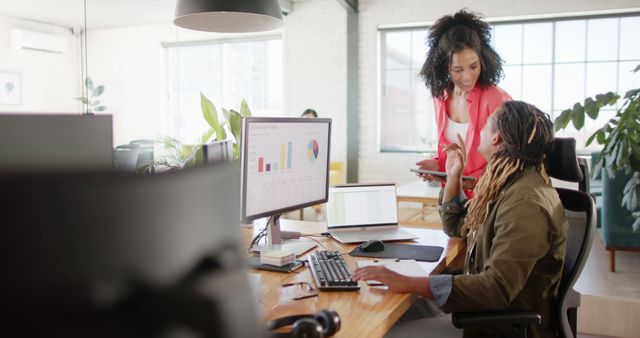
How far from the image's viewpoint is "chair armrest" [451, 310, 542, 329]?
137 centimetres

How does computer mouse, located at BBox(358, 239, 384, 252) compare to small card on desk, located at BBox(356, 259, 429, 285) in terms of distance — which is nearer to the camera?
small card on desk, located at BBox(356, 259, 429, 285)

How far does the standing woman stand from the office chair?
73 centimetres

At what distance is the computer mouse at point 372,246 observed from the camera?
6.08 ft

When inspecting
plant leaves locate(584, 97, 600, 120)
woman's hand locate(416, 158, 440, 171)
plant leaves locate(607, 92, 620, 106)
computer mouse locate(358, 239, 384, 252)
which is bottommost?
computer mouse locate(358, 239, 384, 252)

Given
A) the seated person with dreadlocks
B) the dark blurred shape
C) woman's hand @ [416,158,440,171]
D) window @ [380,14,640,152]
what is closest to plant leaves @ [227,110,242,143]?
woman's hand @ [416,158,440,171]

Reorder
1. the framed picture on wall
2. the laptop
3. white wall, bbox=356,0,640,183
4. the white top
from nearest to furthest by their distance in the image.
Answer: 1. the laptop
2. the white top
3. the framed picture on wall
4. white wall, bbox=356,0,640,183

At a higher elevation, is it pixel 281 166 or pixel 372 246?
pixel 281 166

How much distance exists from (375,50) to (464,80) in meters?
3.99

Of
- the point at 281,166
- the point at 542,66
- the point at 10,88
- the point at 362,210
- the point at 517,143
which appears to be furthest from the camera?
the point at 542,66

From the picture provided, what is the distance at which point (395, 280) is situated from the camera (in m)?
1.41

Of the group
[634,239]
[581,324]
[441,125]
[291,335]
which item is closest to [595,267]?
[634,239]

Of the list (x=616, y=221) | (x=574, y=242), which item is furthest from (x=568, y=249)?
(x=616, y=221)

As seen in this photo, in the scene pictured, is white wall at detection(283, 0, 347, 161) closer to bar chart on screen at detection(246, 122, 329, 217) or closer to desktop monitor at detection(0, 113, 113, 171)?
bar chart on screen at detection(246, 122, 329, 217)

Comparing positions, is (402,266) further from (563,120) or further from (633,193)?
(633,193)
